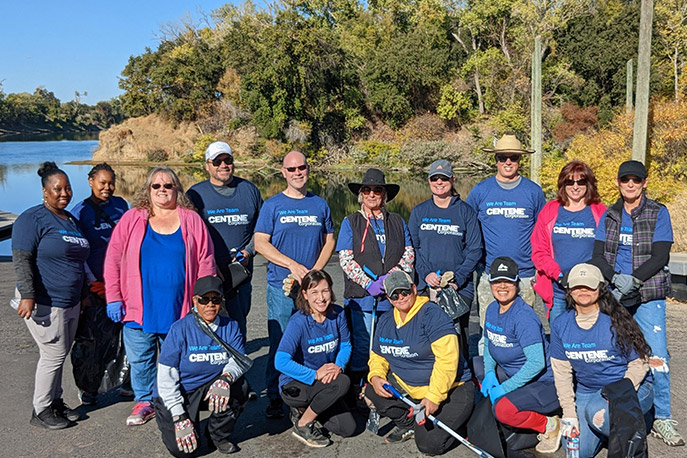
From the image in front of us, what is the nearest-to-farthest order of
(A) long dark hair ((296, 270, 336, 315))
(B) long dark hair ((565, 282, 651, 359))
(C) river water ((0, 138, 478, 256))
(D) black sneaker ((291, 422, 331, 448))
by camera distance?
(B) long dark hair ((565, 282, 651, 359)) → (D) black sneaker ((291, 422, 331, 448)) → (A) long dark hair ((296, 270, 336, 315)) → (C) river water ((0, 138, 478, 256))

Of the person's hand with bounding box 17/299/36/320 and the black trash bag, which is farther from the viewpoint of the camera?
the black trash bag

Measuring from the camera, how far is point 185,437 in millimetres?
3518

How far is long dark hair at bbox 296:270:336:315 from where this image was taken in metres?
3.96

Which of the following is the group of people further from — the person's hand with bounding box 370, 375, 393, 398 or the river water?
the river water

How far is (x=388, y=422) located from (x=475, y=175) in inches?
1077

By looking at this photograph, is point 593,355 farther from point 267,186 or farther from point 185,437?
point 267,186

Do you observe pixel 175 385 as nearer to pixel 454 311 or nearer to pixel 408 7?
pixel 454 311

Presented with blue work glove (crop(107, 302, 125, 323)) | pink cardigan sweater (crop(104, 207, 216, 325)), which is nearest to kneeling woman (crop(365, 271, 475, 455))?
pink cardigan sweater (crop(104, 207, 216, 325))

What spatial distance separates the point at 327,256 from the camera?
451cm

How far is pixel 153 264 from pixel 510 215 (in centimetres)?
275

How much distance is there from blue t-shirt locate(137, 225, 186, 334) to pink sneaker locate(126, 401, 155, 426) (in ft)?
2.10

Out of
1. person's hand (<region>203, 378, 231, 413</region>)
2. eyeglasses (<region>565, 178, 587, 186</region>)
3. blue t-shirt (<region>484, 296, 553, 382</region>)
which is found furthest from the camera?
eyeglasses (<region>565, 178, 587, 186</region>)

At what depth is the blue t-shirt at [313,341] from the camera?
398 centimetres

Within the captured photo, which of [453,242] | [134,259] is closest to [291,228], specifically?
[134,259]
